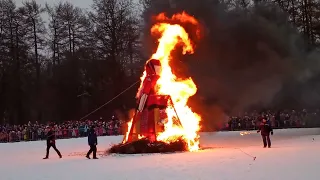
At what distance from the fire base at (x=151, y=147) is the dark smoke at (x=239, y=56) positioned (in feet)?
17.9

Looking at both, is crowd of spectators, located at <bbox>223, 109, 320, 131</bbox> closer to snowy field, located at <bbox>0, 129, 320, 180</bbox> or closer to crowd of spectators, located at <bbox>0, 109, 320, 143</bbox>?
crowd of spectators, located at <bbox>0, 109, 320, 143</bbox>

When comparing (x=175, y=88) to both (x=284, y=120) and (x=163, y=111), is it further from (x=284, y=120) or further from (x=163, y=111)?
(x=284, y=120)

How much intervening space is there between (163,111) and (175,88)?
4.96 ft

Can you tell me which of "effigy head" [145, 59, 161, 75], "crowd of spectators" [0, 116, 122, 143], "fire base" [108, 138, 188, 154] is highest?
"effigy head" [145, 59, 161, 75]

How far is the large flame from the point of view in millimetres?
21953

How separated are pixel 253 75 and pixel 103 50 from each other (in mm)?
26997

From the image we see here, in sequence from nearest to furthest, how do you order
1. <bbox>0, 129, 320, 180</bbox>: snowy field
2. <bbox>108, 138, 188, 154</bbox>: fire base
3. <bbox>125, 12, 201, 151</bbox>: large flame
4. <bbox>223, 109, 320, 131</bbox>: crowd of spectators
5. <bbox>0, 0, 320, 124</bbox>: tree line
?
<bbox>0, 129, 320, 180</bbox>: snowy field
<bbox>108, 138, 188, 154</bbox>: fire base
<bbox>125, 12, 201, 151</bbox>: large flame
<bbox>223, 109, 320, 131</bbox>: crowd of spectators
<bbox>0, 0, 320, 124</bbox>: tree line

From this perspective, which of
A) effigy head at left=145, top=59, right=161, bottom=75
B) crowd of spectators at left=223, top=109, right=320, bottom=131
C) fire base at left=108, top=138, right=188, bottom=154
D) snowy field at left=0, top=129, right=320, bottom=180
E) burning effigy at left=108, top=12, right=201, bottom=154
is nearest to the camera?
snowy field at left=0, top=129, right=320, bottom=180

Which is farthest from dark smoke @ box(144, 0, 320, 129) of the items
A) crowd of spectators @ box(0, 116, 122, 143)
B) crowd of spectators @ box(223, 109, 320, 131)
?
crowd of spectators @ box(0, 116, 122, 143)

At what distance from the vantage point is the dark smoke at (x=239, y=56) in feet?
86.2

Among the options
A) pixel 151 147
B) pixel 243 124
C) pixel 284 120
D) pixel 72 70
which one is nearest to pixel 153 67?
pixel 151 147

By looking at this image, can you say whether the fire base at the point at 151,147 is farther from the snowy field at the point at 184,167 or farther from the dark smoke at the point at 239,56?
the dark smoke at the point at 239,56

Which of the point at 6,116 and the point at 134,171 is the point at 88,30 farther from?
the point at 134,171

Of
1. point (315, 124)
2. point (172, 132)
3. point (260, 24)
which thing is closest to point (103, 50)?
point (315, 124)
